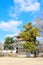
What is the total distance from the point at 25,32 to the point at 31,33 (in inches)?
64.6

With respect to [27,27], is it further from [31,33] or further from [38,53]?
[38,53]

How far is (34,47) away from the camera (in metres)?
54.9

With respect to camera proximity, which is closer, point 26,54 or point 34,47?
point 34,47

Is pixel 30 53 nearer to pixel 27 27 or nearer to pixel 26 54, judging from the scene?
pixel 26 54

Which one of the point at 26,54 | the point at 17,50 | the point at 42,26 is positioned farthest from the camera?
the point at 17,50

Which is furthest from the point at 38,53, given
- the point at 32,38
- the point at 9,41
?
the point at 9,41

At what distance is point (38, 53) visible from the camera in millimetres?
61344

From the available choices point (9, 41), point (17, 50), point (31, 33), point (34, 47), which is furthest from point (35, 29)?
point (9, 41)

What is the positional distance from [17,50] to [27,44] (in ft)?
44.4

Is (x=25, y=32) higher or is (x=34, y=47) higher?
(x=25, y=32)

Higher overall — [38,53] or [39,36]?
[39,36]

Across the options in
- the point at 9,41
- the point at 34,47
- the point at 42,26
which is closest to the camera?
the point at 34,47

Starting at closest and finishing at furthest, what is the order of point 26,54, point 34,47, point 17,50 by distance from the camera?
point 34,47 < point 26,54 < point 17,50

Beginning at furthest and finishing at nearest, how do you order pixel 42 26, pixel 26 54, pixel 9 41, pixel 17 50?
pixel 9 41
pixel 17 50
pixel 26 54
pixel 42 26
